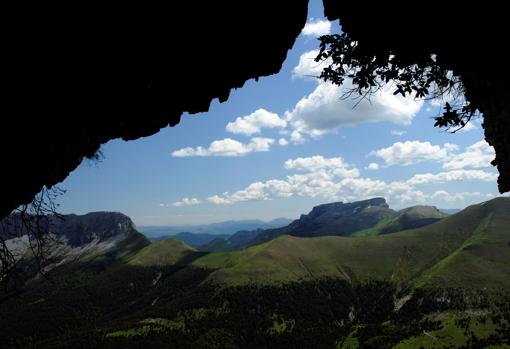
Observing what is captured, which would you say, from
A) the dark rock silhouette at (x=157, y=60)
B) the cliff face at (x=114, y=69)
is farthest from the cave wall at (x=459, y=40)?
the cliff face at (x=114, y=69)

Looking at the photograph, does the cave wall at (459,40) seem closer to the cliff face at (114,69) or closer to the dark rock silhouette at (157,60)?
the dark rock silhouette at (157,60)

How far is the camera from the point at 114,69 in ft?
32.6

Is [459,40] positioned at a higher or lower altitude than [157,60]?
lower

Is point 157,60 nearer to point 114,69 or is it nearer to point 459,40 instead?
point 114,69

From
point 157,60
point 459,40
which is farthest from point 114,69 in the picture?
point 459,40

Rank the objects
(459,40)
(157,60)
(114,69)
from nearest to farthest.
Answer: (114,69)
(459,40)
(157,60)

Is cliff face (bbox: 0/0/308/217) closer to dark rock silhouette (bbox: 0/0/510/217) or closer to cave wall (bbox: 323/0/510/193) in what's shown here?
dark rock silhouette (bbox: 0/0/510/217)

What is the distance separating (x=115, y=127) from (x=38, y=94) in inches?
173

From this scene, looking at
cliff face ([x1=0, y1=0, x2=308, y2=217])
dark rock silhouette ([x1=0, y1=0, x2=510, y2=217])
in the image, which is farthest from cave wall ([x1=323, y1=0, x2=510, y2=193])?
cliff face ([x1=0, y1=0, x2=308, y2=217])

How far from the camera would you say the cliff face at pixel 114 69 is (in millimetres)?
8188

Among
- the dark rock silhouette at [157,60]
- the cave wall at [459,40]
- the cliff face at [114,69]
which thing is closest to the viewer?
the cliff face at [114,69]

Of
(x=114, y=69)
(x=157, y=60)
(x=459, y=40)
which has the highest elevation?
(x=157, y=60)

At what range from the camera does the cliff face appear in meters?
8.19

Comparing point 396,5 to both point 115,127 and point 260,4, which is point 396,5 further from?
point 115,127
